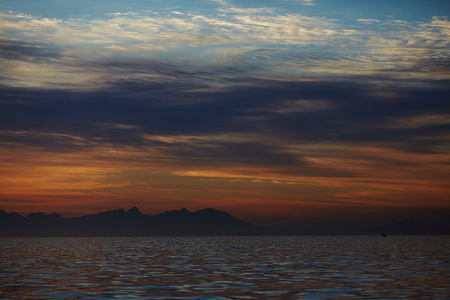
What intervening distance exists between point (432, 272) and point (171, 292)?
24.7m

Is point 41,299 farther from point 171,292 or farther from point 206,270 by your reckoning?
point 206,270

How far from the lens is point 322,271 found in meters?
49.5

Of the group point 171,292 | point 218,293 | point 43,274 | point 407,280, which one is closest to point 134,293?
point 171,292

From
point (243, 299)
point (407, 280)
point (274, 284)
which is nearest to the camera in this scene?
point (243, 299)

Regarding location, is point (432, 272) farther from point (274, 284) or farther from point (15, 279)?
point (15, 279)

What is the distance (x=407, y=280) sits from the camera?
41.1m

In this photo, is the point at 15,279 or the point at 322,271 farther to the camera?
the point at 322,271

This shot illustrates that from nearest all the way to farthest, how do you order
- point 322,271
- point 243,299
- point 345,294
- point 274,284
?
1. point 243,299
2. point 345,294
3. point 274,284
4. point 322,271

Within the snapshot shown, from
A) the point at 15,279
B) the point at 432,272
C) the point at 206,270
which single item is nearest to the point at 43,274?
the point at 15,279

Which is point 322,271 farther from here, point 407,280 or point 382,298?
point 382,298

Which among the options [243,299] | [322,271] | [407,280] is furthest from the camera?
[322,271]

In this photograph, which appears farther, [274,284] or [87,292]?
[274,284]

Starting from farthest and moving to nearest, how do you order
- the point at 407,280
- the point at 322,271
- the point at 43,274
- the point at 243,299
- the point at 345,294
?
1. the point at 322,271
2. the point at 43,274
3. the point at 407,280
4. the point at 345,294
5. the point at 243,299

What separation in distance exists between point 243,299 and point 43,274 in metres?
22.0
